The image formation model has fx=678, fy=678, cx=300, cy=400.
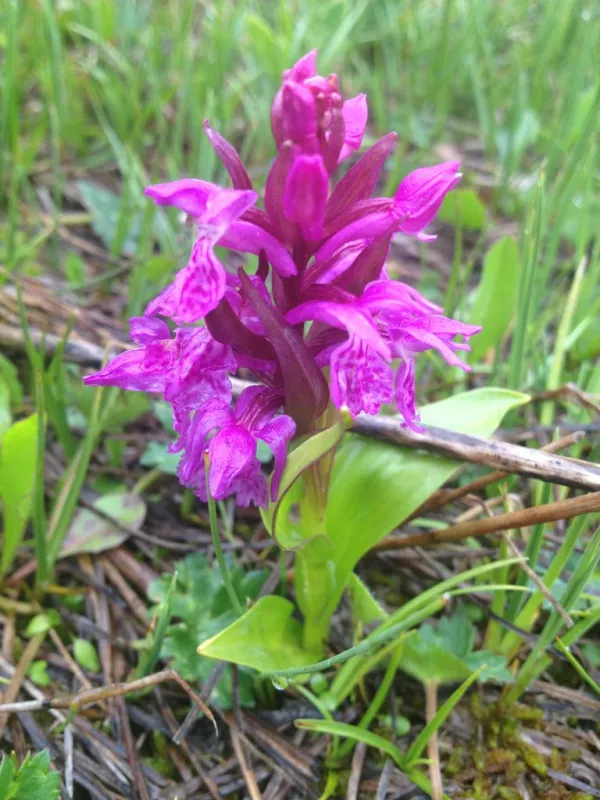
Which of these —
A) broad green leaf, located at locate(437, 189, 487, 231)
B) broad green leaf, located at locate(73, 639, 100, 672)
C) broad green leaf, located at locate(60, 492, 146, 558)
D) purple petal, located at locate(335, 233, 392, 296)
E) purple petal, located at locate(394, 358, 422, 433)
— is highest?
broad green leaf, located at locate(437, 189, 487, 231)

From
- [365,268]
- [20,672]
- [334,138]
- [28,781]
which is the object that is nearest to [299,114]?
[334,138]

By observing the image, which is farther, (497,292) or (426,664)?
(497,292)

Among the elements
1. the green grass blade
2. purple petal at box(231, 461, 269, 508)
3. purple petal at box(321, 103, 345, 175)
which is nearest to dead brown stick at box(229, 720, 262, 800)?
the green grass blade

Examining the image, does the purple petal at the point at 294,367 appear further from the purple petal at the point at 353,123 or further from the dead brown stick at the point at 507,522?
the dead brown stick at the point at 507,522

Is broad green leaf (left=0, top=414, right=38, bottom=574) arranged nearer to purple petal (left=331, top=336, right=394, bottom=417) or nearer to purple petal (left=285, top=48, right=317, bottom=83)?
purple petal (left=331, top=336, right=394, bottom=417)

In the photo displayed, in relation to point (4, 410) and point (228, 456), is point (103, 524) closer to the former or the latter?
point (4, 410)

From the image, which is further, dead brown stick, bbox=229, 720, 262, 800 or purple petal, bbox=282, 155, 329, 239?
dead brown stick, bbox=229, 720, 262, 800

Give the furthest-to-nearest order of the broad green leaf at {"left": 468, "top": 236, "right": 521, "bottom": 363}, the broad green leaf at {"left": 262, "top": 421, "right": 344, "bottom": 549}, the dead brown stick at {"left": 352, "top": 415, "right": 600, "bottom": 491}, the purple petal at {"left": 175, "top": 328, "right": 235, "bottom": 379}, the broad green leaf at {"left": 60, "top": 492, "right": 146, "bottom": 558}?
the broad green leaf at {"left": 468, "top": 236, "right": 521, "bottom": 363} < the broad green leaf at {"left": 60, "top": 492, "right": 146, "bottom": 558} < the dead brown stick at {"left": 352, "top": 415, "right": 600, "bottom": 491} < the purple petal at {"left": 175, "top": 328, "right": 235, "bottom": 379} < the broad green leaf at {"left": 262, "top": 421, "right": 344, "bottom": 549}

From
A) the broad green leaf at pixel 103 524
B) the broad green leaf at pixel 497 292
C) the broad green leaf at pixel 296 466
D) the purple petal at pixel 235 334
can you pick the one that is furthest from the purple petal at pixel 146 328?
the broad green leaf at pixel 497 292
